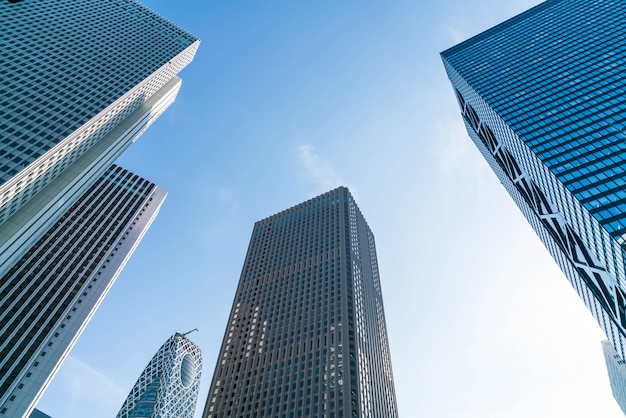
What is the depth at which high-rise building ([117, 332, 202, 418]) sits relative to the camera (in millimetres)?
150425

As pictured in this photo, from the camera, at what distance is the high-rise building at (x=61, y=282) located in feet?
304

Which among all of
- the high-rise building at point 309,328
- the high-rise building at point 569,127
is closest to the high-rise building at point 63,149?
the high-rise building at point 309,328

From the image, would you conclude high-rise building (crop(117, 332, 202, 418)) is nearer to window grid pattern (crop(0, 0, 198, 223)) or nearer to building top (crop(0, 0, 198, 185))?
window grid pattern (crop(0, 0, 198, 223))

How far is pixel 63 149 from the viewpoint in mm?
77562

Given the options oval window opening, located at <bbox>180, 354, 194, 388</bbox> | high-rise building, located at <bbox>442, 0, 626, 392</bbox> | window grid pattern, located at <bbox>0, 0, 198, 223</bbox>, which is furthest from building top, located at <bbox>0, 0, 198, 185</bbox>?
oval window opening, located at <bbox>180, 354, 194, 388</bbox>

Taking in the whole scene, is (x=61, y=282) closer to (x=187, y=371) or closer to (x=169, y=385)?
(x=169, y=385)

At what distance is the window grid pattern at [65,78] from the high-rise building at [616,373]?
563 ft

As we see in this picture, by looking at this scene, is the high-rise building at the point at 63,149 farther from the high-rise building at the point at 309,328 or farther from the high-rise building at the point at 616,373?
the high-rise building at the point at 616,373

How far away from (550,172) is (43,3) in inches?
5631

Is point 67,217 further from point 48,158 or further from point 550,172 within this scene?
point 550,172

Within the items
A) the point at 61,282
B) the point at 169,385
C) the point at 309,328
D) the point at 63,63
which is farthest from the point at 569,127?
the point at 169,385

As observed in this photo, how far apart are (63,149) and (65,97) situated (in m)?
15.0

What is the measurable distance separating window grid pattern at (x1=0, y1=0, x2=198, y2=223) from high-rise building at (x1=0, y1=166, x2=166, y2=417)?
4278 centimetres

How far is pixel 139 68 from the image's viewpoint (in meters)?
104
